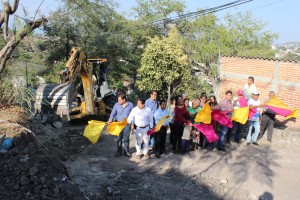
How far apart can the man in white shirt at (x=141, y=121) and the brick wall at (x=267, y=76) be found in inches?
207

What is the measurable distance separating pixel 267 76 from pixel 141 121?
18.8ft

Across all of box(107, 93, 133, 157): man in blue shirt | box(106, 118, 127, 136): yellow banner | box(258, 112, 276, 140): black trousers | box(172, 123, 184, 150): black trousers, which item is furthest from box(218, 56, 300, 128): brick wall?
box(106, 118, 127, 136): yellow banner

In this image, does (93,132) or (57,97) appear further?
(57,97)

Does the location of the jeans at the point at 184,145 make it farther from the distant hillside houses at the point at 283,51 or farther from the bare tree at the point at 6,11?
the distant hillside houses at the point at 283,51

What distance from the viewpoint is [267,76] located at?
35.8 ft

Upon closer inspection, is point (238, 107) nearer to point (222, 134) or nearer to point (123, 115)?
point (222, 134)

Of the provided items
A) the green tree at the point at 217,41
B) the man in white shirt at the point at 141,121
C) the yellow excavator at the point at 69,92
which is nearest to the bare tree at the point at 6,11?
the yellow excavator at the point at 69,92

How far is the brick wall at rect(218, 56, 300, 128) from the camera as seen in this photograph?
10242mm

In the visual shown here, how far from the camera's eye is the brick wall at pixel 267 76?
33.6ft

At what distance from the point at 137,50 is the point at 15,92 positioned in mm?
16909

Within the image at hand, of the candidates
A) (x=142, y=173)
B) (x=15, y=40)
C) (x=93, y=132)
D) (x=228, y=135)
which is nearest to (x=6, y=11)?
(x=15, y=40)

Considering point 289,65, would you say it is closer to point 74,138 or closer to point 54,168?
point 74,138

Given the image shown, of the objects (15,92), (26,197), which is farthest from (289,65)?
(26,197)

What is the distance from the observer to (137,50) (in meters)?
23.2
